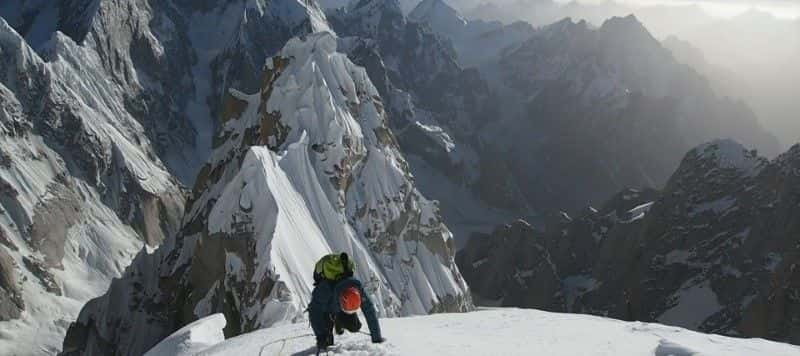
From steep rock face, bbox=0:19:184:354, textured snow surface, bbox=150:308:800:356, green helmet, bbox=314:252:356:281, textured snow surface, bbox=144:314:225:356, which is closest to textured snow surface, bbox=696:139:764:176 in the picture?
textured snow surface, bbox=150:308:800:356

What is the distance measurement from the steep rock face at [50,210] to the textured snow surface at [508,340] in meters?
137

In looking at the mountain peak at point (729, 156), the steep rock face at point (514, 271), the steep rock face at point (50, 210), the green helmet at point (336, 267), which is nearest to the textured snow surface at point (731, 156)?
the mountain peak at point (729, 156)

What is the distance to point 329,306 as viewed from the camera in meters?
16.7

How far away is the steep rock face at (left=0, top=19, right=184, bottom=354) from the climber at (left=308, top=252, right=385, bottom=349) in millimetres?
140222

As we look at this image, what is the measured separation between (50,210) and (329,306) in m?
179

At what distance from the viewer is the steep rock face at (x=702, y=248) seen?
12038cm

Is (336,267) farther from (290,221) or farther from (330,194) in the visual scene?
(330,194)

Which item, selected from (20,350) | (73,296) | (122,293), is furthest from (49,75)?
(122,293)

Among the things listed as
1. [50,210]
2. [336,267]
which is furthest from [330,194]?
[50,210]

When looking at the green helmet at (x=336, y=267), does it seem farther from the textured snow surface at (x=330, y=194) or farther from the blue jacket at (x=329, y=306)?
the textured snow surface at (x=330, y=194)

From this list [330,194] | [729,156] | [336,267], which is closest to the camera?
[336,267]

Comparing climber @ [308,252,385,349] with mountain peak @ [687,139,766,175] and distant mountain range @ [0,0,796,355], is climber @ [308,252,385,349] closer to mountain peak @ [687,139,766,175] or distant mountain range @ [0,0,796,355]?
distant mountain range @ [0,0,796,355]

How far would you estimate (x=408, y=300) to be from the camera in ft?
274

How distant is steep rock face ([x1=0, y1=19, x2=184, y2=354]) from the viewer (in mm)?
149375
